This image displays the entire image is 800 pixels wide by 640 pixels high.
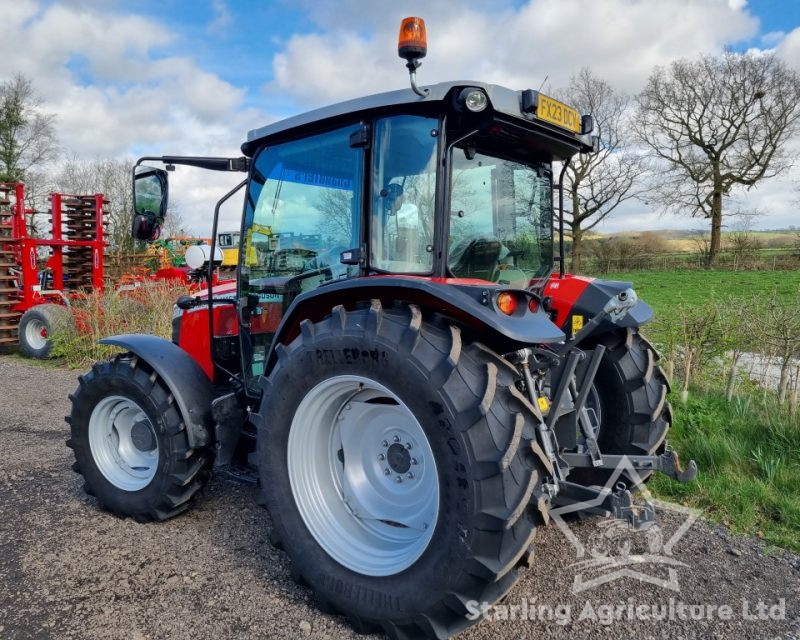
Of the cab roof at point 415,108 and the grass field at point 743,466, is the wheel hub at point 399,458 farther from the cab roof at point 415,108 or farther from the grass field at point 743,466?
the grass field at point 743,466

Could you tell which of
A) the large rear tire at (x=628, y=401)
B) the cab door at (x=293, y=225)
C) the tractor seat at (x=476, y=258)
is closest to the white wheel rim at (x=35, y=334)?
the cab door at (x=293, y=225)

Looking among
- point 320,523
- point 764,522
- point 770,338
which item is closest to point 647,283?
point 770,338

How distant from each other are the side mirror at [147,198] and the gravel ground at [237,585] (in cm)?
164

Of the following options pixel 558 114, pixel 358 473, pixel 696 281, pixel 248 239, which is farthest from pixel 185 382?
pixel 696 281

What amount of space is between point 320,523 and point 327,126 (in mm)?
1877

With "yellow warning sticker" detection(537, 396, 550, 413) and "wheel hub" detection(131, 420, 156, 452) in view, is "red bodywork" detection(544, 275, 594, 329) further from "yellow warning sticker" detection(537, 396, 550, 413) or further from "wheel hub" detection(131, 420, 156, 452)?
"wheel hub" detection(131, 420, 156, 452)

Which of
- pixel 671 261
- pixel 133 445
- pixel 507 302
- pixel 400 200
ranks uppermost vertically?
pixel 671 261

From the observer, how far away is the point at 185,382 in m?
3.35

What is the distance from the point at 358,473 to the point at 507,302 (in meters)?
1.09

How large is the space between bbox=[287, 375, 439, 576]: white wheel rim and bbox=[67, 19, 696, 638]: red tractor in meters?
0.01

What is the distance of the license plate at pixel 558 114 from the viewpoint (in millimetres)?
2746

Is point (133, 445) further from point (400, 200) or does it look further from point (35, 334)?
point (35, 334)

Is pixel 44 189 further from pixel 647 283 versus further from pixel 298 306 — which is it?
pixel 298 306

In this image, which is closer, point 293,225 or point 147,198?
point 293,225
